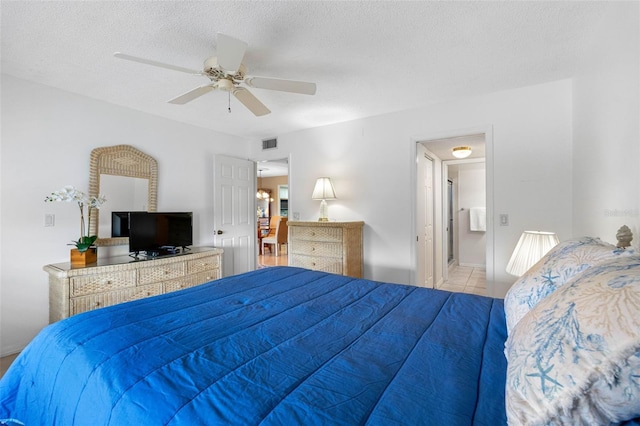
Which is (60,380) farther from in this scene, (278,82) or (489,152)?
(489,152)

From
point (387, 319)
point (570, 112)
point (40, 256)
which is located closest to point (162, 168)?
point (40, 256)

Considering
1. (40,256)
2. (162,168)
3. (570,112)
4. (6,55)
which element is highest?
(6,55)

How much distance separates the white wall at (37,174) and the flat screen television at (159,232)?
351 mm

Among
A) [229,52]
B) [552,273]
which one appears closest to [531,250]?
[552,273]

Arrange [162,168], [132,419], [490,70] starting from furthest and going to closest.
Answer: [162,168] → [490,70] → [132,419]

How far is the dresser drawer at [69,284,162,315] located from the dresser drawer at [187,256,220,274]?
37 cm

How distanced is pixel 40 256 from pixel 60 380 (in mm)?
2356

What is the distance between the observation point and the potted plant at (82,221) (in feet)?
8.34

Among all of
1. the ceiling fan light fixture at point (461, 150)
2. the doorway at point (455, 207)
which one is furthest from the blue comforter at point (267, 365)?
the ceiling fan light fixture at point (461, 150)

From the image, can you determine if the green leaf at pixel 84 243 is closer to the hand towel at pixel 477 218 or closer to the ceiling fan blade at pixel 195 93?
the ceiling fan blade at pixel 195 93

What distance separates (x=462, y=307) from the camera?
142 centimetres

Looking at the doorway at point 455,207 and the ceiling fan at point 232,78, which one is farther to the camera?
the doorway at point 455,207

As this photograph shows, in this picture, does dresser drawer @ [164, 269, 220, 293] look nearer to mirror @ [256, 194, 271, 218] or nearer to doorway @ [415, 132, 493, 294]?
doorway @ [415, 132, 493, 294]

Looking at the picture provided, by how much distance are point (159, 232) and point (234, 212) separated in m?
1.25
